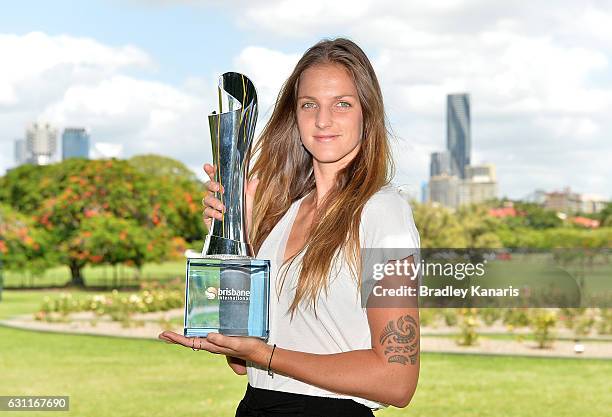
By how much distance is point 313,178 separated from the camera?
201 centimetres

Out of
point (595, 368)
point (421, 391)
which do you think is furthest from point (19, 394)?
point (595, 368)

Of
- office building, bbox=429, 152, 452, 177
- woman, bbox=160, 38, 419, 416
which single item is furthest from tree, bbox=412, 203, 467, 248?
woman, bbox=160, 38, 419, 416

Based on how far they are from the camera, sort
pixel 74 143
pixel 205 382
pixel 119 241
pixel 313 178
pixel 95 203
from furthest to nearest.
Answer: pixel 74 143
pixel 95 203
pixel 119 241
pixel 205 382
pixel 313 178

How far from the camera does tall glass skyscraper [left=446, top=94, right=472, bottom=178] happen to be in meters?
19.1

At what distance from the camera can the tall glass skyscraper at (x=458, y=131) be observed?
62.7 feet

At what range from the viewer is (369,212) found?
1657mm

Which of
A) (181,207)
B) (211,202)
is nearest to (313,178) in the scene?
(211,202)

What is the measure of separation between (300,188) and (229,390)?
5142 mm

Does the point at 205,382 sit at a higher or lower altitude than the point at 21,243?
lower

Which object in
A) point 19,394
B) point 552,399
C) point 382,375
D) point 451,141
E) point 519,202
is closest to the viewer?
point 382,375

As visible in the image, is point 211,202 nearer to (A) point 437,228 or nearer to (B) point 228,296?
(B) point 228,296

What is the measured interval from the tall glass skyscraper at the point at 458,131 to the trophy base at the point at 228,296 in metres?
17.5

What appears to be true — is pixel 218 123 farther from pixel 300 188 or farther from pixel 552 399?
pixel 552 399

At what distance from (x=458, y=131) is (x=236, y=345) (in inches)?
760
